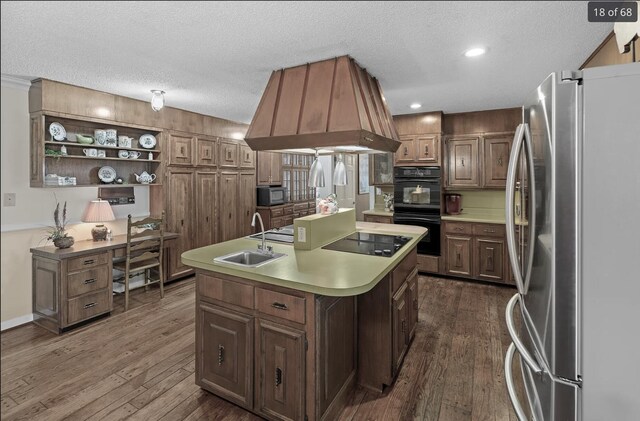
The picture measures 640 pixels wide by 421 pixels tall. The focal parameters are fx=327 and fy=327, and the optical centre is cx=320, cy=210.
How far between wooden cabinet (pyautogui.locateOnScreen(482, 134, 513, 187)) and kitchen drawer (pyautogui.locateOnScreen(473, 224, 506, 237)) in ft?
2.08

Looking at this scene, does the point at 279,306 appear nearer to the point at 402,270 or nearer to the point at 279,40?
the point at 402,270

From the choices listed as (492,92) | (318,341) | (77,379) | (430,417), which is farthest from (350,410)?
(492,92)

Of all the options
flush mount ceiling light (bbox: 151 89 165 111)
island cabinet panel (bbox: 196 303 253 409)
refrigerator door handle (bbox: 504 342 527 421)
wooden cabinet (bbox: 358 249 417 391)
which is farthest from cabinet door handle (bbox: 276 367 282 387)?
flush mount ceiling light (bbox: 151 89 165 111)

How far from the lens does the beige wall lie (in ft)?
10.5

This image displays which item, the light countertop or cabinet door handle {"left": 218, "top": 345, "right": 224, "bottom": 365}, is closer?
the light countertop

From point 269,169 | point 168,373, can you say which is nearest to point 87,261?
point 168,373

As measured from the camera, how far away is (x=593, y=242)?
3.30ft

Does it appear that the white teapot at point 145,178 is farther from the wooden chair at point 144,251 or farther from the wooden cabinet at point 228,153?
the wooden cabinet at point 228,153

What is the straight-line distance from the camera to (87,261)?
3318mm

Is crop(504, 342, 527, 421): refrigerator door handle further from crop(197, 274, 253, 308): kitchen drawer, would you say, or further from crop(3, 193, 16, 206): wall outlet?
crop(3, 193, 16, 206): wall outlet

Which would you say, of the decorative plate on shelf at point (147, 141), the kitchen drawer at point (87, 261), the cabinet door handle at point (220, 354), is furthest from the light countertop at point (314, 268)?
the decorative plate on shelf at point (147, 141)

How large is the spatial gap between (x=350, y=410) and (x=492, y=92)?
140 inches

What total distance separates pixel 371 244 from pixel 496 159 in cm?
305

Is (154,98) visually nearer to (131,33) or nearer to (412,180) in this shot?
(131,33)
